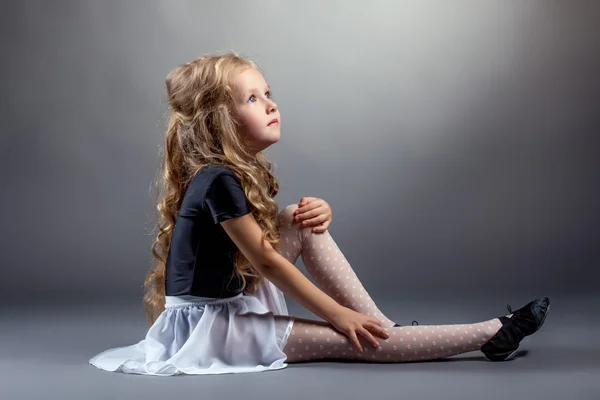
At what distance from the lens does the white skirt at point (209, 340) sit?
244 cm

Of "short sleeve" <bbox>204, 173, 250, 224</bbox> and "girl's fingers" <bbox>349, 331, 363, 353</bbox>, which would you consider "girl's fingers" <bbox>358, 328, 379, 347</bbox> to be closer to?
"girl's fingers" <bbox>349, 331, 363, 353</bbox>

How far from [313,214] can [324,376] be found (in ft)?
1.58

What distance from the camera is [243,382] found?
2.30 metres

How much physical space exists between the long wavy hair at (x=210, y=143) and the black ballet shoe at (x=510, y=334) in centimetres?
64

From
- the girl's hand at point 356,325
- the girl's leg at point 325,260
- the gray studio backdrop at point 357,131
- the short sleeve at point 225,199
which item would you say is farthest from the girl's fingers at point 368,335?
the gray studio backdrop at point 357,131

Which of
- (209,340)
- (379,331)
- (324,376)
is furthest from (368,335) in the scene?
(209,340)

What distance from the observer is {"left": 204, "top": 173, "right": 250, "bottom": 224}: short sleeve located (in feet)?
8.00

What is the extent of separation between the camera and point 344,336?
249 centimetres

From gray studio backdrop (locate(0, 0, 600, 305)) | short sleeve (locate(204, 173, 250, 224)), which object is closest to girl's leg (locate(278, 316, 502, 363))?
short sleeve (locate(204, 173, 250, 224))

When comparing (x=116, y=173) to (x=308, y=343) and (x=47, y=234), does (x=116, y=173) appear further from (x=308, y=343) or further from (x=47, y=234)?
(x=308, y=343)

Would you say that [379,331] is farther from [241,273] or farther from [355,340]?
[241,273]

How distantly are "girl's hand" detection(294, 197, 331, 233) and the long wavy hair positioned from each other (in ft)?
0.26

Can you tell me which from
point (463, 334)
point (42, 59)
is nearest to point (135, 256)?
point (42, 59)

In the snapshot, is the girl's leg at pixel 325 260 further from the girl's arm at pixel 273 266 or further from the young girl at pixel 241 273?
the girl's arm at pixel 273 266
